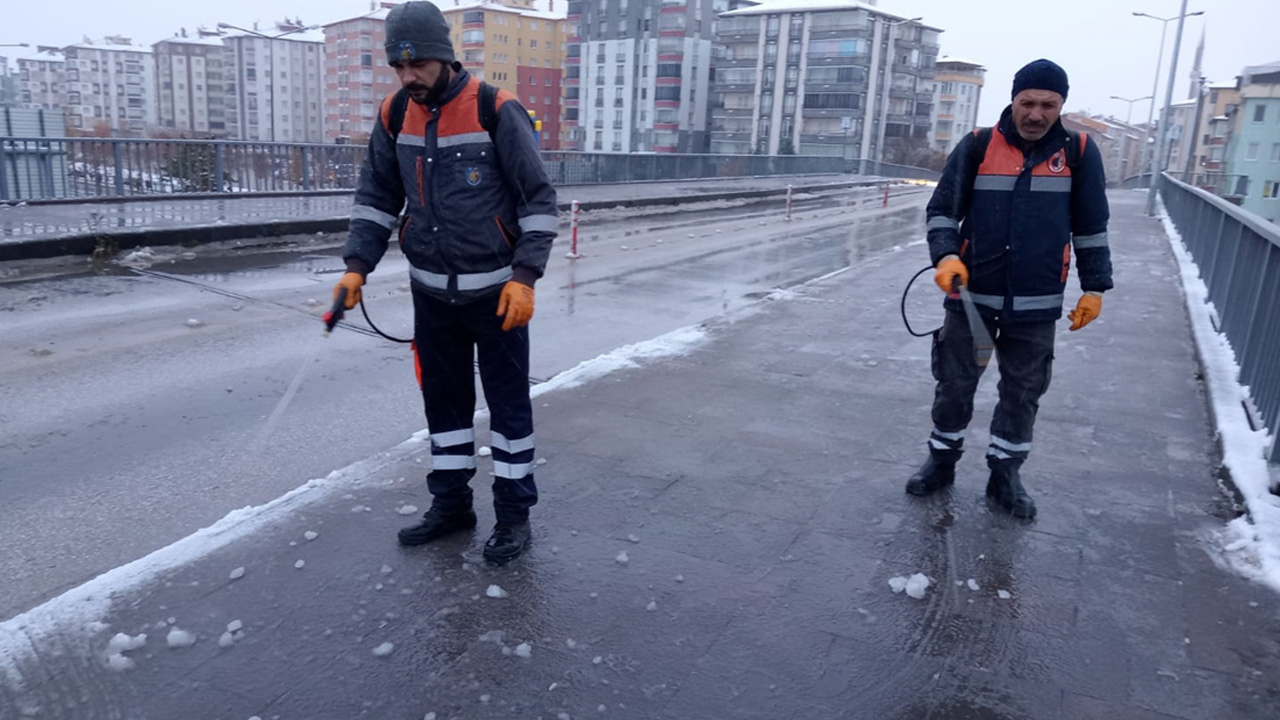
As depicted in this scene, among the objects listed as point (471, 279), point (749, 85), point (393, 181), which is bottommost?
point (471, 279)

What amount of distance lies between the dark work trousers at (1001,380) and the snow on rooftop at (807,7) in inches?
3872

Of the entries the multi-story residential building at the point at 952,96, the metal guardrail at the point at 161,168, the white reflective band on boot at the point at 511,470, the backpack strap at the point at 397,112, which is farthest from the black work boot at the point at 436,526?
the multi-story residential building at the point at 952,96

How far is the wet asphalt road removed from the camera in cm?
443

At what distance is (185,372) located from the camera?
6867 mm

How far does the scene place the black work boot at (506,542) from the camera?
152 inches

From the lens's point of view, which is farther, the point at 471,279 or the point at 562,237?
the point at 562,237

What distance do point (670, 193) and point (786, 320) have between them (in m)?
18.5

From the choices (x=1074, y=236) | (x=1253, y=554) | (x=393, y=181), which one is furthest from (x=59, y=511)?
(x=1253, y=554)

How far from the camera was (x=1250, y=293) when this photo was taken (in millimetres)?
7172

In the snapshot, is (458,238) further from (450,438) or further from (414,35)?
(450,438)

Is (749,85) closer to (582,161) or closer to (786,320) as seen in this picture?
(582,161)

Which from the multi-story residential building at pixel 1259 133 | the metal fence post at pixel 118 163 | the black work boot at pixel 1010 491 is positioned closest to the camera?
the black work boot at pixel 1010 491

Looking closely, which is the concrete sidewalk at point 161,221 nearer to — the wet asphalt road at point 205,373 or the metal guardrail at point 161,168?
the wet asphalt road at point 205,373

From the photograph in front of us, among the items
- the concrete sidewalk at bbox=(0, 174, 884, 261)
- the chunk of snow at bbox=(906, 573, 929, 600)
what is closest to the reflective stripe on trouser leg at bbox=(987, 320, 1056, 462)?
the chunk of snow at bbox=(906, 573, 929, 600)
